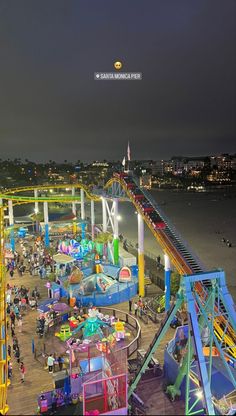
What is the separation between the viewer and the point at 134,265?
93.4ft

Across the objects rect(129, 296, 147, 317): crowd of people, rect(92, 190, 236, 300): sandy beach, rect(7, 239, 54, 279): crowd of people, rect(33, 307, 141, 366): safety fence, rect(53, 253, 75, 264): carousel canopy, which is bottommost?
rect(92, 190, 236, 300): sandy beach

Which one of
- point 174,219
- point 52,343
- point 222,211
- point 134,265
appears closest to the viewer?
point 52,343

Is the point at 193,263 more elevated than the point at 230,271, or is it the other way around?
the point at 193,263

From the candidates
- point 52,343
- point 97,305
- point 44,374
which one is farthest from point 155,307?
point 44,374

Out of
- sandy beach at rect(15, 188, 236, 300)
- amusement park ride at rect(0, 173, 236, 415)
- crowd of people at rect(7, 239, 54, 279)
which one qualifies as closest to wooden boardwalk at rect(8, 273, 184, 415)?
amusement park ride at rect(0, 173, 236, 415)

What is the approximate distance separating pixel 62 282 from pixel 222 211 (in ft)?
192

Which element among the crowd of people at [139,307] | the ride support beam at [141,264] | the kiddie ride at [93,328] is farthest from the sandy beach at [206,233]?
the kiddie ride at [93,328]

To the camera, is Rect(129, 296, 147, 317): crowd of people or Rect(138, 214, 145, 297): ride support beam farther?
Rect(138, 214, 145, 297): ride support beam

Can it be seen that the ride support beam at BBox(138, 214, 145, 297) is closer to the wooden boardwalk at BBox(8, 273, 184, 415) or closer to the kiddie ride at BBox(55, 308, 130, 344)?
the wooden boardwalk at BBox(8, 273, 184, 415)

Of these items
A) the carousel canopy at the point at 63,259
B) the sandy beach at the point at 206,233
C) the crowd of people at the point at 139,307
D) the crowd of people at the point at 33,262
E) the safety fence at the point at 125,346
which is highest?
the carousel canopy at the point at 63,259

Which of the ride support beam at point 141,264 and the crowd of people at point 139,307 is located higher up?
the ride support beam at point 141,264

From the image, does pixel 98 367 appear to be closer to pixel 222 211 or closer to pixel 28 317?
pixel 28 317

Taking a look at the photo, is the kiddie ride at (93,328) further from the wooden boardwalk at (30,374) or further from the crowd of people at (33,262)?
the crowd of people at (33,262)

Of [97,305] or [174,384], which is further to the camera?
[97,305]
